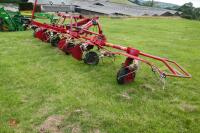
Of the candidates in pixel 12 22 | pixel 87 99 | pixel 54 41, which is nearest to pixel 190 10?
pixel 12 22

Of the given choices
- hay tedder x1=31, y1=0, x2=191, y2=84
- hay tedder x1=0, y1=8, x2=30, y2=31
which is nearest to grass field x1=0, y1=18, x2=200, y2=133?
hay tedder x1=31, y1=0, x2=191, y2=84

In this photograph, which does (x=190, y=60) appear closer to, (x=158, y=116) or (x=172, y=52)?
(x=172, y=52)

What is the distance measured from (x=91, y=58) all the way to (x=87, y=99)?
2829mm

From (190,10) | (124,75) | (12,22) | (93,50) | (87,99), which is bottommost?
(87,99)

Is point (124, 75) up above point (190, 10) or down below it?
below

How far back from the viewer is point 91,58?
10016 mm

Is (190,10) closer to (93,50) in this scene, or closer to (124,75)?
(93,50)

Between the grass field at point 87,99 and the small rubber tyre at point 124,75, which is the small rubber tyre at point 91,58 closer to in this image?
the grass field at point 87,99

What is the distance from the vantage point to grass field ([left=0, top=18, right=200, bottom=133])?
618cm

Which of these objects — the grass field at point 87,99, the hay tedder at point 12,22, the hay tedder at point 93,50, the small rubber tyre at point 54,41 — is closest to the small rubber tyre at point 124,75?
the hay tedder at point 93,50

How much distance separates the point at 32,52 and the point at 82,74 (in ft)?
11.5

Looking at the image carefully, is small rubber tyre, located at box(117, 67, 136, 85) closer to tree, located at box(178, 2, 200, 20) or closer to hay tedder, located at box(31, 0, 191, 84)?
hay tedder, located at box(31, 0, 191, 84)

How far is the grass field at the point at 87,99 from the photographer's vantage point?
20.3 ft

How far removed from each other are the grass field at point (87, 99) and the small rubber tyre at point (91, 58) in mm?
214
